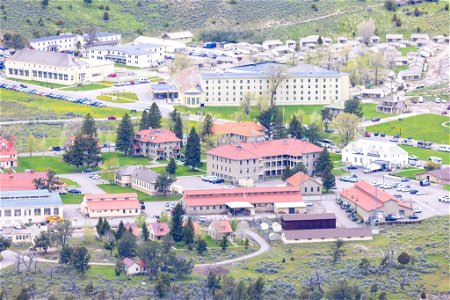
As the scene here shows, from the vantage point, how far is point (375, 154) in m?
118

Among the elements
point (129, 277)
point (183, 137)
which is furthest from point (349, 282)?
point (183, 137)

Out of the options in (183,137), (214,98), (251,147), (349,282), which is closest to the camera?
(349,282)

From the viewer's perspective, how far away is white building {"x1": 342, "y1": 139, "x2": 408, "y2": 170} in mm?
117625

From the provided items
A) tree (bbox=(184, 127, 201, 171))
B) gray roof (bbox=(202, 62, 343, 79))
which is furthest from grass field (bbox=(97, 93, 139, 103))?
tree (bbox=(184, 127, 201, 171))

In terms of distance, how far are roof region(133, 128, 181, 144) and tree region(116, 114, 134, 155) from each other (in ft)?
2.78

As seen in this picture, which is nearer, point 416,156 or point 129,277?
point 129,277

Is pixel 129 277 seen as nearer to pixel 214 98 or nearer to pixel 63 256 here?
pixel 63 256

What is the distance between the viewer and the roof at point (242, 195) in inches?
4117

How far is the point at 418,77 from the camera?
156 metres

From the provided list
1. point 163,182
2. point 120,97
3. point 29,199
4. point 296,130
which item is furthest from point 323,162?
point 120,97

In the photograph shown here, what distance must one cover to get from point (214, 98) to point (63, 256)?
51.5 meters

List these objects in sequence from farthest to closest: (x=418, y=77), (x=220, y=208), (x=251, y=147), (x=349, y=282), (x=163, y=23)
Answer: (x=163, y=23) → (x=418, y=77) → (x=251, y=147) → (x=220, y=208) → (x=349, y=282)

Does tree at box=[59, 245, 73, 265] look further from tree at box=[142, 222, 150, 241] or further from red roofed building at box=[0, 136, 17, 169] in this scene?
red roofed building at box=[0, 136, 17, 169]

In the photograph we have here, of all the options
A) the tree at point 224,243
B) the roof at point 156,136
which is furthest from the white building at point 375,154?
the tree at point 224,243
